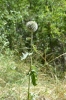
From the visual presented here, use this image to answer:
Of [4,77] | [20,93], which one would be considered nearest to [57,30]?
[4,77]

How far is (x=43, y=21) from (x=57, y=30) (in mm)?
404

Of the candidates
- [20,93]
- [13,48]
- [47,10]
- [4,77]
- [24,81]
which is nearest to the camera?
[20,93]

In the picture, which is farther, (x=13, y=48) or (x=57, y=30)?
(x=57, y=30)

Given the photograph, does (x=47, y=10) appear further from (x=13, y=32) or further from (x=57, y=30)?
(x=13, y=32)

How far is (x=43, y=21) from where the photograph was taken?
22.4ft

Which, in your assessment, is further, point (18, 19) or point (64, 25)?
point (64, 25)

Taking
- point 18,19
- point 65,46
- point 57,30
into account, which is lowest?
point 65,46

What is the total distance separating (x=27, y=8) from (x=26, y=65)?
1958 mm

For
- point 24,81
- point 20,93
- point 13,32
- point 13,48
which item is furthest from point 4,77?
point 13,32

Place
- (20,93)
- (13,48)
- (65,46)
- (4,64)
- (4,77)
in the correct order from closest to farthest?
(20,93) → (4,77) → (4,64) → (13,48) → (65,46)

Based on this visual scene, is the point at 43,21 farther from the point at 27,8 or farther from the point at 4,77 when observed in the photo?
the point at 4,77

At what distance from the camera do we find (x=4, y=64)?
4.44 meters

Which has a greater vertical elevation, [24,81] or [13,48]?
[24,81]

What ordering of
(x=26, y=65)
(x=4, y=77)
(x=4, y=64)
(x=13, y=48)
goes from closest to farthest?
(x=4, y=77), (x=4, y=64), (x=26, y=65), (x=13, y=48)
